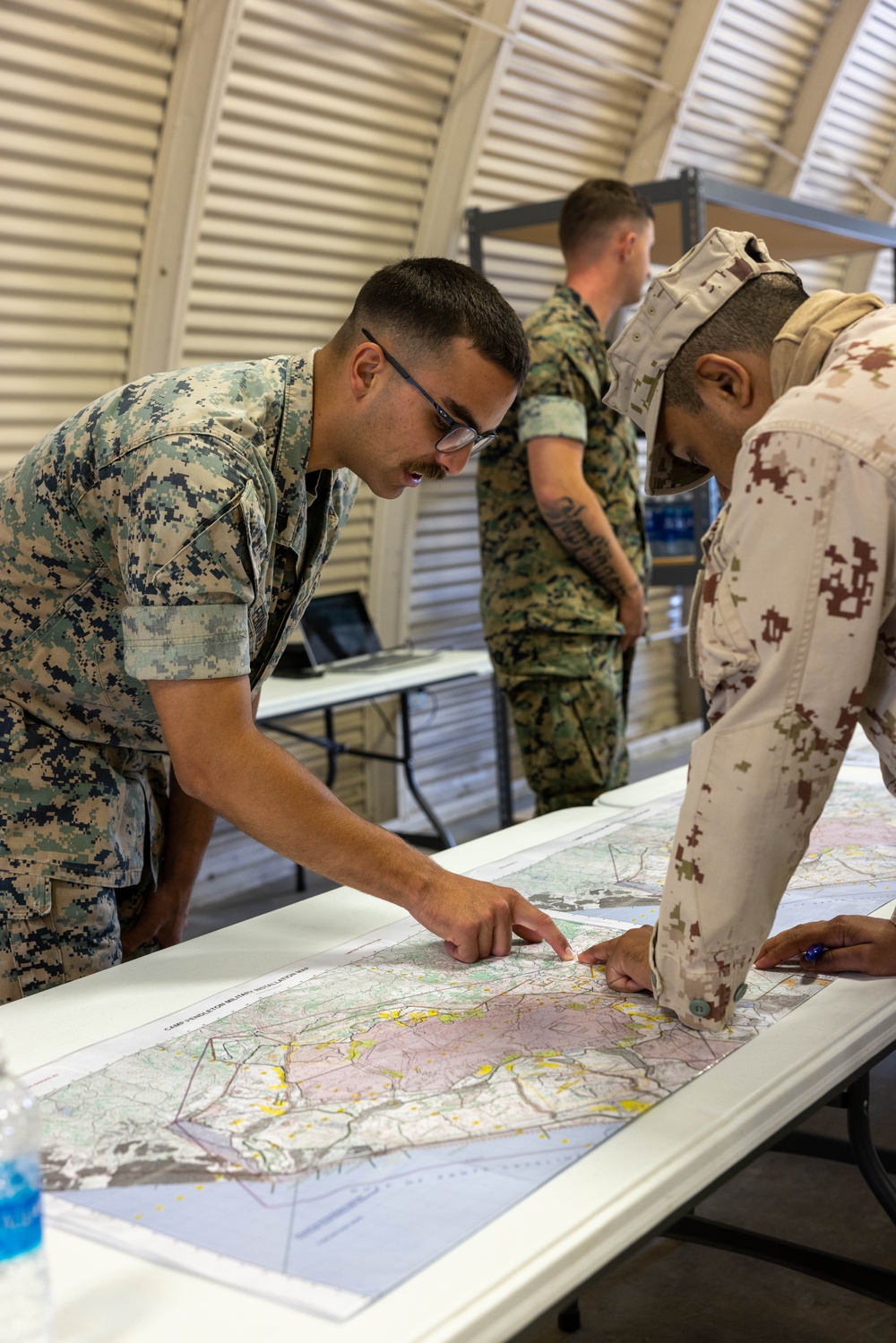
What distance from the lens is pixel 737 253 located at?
144 cm

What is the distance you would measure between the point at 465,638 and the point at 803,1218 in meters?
3.55

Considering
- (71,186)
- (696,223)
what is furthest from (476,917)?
(696,223)

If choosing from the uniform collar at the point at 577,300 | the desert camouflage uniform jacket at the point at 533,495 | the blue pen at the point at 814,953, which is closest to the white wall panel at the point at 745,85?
the uniform collar at the point at 577,300

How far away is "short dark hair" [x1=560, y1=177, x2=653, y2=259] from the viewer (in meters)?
3.40

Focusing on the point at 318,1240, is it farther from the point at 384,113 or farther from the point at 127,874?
the point at 384,113

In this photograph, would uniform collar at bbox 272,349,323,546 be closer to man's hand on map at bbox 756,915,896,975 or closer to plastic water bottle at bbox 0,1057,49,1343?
man's hand on map at bbox 756,915,896,975

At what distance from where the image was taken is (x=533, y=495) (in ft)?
11.1

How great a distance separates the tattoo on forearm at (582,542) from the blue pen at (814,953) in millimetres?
1723

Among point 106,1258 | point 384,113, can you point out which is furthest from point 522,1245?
point 384,113

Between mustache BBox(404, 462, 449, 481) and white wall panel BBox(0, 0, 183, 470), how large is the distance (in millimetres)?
2274

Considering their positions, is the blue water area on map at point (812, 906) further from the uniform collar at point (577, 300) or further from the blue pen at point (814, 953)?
the uniform collar at point (577, 300)

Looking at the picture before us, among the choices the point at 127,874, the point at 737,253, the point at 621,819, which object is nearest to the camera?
the point at 737,253

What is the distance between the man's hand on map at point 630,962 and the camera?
1.50 m

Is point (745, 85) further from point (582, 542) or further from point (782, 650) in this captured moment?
point (782, 650)
